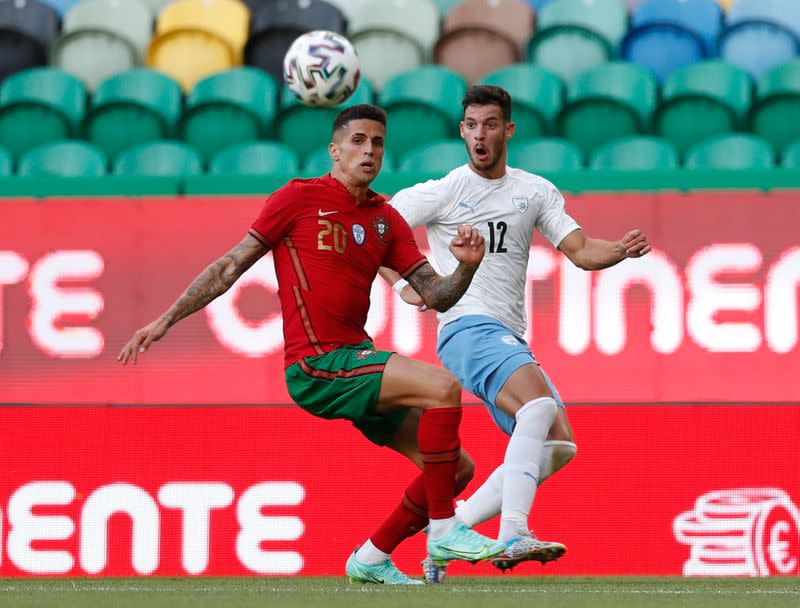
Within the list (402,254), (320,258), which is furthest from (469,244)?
(320,258)

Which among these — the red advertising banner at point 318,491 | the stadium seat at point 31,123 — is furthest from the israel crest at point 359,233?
the stadium seat at point 31,123

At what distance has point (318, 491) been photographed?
26.5ft

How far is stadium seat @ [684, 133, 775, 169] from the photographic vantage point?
9.44m

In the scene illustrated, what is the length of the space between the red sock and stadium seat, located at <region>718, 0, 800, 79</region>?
6.75 m

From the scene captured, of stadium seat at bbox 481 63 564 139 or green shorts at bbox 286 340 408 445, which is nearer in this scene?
green shorts at bbox 286 340 408 445

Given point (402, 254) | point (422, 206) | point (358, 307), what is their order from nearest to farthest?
point (358, 307), point (402, 254), point (422, 206)

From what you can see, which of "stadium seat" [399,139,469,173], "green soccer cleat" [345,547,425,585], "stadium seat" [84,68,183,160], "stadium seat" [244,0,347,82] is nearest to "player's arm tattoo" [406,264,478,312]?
"green soccer cleat" [345,547,425,585]

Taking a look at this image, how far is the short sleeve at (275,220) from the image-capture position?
225 inches

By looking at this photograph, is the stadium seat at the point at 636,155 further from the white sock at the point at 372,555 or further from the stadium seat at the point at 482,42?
the white sock at the point at 372,555

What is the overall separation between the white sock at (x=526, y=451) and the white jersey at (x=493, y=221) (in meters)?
0.51

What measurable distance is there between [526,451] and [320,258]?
3.65 feet

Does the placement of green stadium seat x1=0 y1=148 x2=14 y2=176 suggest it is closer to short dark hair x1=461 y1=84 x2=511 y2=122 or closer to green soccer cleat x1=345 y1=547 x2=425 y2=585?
short dark hair x1=461 y1=84 x2=511 y2=122

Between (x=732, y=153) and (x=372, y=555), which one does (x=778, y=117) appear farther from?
(x=372, y=555)

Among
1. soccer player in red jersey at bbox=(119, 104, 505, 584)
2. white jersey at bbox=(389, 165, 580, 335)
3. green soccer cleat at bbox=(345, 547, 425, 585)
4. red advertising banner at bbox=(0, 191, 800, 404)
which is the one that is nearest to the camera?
soccer player in red jersey at bbox=(119, 104, 505, 584)
